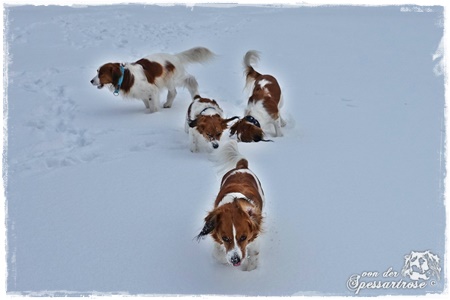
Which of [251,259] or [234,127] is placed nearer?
[251,259]

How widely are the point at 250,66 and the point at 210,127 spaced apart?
1.90 m

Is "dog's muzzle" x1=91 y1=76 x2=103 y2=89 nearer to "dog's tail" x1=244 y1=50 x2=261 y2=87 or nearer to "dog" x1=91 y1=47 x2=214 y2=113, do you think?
"dog" x1=91 y1=47 x2=214 y2=113

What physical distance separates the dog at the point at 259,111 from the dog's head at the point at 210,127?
0.19 meters

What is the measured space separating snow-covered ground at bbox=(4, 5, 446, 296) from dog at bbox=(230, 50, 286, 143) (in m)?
0.20

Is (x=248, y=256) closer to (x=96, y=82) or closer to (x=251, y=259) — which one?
(x=251, y=259)

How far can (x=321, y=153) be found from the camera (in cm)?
484

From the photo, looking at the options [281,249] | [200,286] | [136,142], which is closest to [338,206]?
[281,249]

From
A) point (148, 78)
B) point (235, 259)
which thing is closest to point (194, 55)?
point (148, 78)

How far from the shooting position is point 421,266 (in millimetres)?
3027

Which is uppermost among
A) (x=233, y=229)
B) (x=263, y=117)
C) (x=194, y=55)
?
(x=194, y=55)

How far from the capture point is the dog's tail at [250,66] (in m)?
6.54

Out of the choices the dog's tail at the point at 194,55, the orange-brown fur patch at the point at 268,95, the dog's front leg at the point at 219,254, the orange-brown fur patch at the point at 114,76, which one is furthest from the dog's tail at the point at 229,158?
the dog's tail at the point at 194,55

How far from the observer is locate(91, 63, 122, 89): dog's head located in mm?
6145

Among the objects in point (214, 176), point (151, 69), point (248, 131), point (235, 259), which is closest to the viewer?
point (235, 259)
